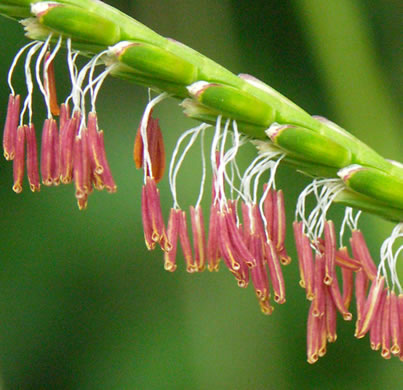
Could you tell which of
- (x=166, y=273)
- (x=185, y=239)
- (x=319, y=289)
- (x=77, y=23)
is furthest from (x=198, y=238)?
(x=166, y=273)

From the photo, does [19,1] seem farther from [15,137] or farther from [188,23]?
[188,23]

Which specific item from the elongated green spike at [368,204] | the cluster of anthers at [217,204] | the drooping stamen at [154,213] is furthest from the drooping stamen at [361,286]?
the drooping stamen at [154,213]

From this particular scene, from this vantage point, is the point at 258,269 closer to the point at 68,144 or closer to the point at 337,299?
the point at 337,299

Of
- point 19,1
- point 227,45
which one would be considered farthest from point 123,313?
point 19,1

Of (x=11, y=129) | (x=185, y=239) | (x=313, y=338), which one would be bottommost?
(x=313, y=338)

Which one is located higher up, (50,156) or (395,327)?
(50,156)

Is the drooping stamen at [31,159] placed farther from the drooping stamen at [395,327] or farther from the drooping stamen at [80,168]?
the drooping stamen at [395,327]
